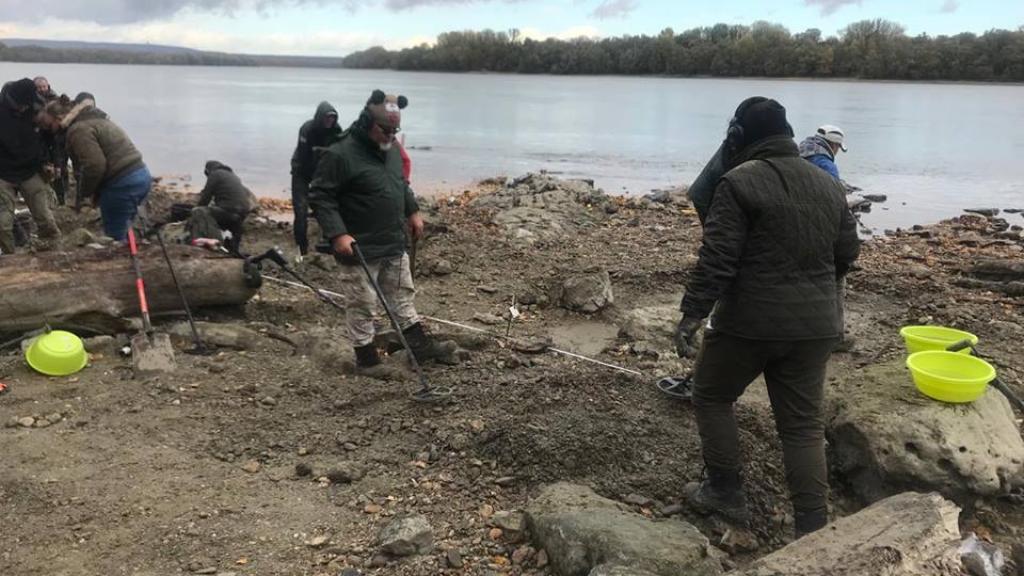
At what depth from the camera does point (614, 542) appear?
3109mm

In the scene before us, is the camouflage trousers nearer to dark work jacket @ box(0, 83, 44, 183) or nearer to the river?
dark work jacket @ box(0, 83, 44, 183)

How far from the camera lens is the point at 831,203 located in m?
3.37

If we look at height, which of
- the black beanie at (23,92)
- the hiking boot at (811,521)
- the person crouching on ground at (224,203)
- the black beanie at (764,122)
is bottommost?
the hiking boot at (811,521)

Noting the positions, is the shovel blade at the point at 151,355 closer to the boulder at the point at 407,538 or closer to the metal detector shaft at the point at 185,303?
the metal detector shaft at the point at 185,303

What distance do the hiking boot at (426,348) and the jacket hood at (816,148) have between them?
288 centimetres

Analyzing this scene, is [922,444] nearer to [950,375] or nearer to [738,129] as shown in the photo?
[950,375]

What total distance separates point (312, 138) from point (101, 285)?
270 centimetres

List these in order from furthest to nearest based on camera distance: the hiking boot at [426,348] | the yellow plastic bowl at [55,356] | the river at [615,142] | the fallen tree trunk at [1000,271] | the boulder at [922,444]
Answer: the river at [615,142] → the fallen tree trunk at [1000,271] → the hiking boot at [426,348] → the yellow plastic bowl at [55,356] → the boulder at [922,444]

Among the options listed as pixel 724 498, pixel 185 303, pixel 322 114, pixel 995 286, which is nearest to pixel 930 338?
pixel 724 498

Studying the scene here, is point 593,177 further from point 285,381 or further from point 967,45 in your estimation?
point 967,45

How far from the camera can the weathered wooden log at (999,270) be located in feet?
29.0

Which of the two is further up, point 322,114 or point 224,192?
point 322,114

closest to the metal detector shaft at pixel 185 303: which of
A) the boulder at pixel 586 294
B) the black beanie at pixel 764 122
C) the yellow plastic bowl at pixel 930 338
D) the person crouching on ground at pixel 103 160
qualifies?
the person crouching on ground at pixel 103 160

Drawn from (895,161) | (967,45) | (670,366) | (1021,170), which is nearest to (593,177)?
(895,161)
